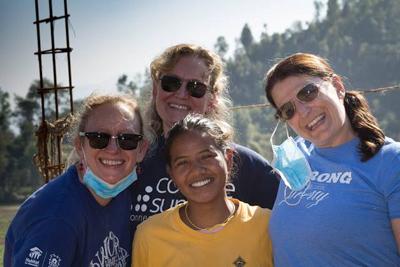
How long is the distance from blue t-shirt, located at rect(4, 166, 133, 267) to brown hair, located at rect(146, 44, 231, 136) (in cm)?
83

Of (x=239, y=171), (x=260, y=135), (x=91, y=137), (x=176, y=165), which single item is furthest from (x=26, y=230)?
(x=260, y=135)

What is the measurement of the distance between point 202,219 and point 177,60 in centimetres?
119

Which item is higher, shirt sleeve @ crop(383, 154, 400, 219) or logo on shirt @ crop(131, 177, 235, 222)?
shirt sleeve @ crop(383, 154, 400, 219)

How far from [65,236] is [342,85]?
1.55 m

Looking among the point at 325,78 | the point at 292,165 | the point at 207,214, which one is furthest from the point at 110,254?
the point at 325,78

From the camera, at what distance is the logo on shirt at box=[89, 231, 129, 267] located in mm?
2689

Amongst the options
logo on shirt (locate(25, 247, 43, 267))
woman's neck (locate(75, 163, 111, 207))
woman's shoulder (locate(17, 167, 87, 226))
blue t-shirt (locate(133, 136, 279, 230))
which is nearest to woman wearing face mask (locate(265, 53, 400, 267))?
blue t-shirt (locate(133, 136, 279, 230))

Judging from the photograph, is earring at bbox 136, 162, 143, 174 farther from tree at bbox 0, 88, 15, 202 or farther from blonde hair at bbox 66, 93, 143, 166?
tree at bbox 0, 88, 15, 202

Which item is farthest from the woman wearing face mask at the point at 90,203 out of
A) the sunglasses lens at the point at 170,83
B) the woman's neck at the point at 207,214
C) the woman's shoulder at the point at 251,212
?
the woman's shoulder at the point at 251,212

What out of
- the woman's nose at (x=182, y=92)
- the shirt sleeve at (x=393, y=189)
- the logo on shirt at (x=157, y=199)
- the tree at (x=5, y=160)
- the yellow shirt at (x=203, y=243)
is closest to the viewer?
the shirt sleeve at (x=393, y=189)

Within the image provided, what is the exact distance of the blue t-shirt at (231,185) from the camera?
3289 millimetres

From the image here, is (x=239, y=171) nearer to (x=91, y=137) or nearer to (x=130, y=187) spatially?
(x=130, y=187)

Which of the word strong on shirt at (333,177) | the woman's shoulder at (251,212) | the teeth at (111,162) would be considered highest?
the word strong on shirt at (333,177)

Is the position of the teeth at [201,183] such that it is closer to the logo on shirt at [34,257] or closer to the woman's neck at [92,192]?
the woman's neck at [92,192]
